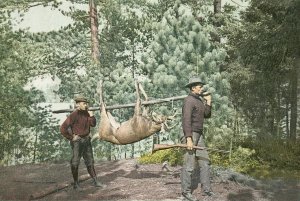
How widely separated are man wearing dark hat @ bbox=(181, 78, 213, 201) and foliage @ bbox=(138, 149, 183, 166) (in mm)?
3572

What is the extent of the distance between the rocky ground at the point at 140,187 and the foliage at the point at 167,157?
389mm

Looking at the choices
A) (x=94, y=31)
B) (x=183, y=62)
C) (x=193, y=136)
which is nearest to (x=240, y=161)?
(x=193, y=136)

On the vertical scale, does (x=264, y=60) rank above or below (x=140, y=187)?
above

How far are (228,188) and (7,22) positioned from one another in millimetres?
10622

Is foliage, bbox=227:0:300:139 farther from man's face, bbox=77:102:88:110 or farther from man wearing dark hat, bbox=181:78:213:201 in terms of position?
man's face, bbox=77:102:88:110

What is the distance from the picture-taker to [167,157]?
13125mm

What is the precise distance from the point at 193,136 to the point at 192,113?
42 cm

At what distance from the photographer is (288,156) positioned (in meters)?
12.1

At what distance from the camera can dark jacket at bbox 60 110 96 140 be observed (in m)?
10.3

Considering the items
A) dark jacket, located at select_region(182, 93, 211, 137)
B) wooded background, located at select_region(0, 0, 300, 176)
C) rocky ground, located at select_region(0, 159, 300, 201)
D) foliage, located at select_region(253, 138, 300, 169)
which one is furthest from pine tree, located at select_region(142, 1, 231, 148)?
dark jacket, located at select_region(182, 93, 211, 137)

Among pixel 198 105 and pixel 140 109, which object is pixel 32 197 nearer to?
pixel 140 109

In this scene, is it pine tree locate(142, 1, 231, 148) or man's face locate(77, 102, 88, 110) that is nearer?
man's face locate(77, 102, 88, 110)

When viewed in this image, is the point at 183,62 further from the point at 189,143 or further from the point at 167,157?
the point at 189,143

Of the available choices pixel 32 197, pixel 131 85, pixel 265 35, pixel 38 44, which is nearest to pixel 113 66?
pixel 38 44
